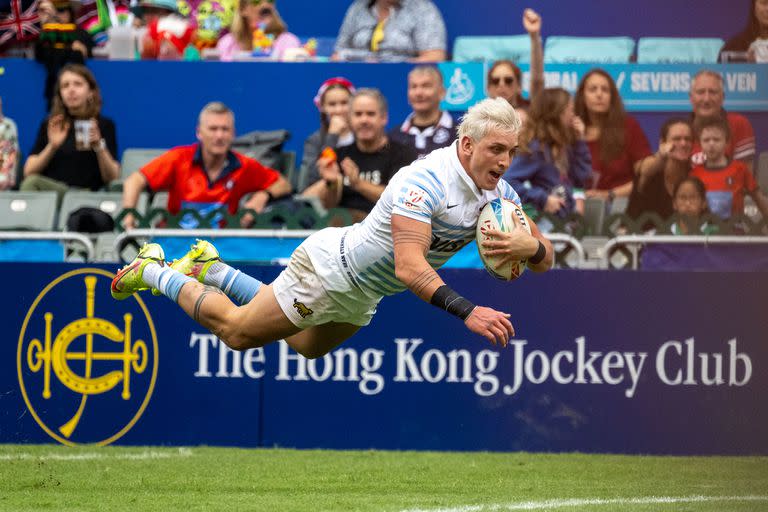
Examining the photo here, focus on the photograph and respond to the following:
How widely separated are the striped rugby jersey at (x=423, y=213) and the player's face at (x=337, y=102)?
4071 mm

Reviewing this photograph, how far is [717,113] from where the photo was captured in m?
10.9

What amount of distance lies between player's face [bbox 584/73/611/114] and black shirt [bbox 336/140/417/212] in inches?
66.4

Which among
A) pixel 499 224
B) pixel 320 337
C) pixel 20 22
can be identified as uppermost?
pixel 20 22

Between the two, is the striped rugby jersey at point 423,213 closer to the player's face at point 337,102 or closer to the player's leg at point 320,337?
the player's leg at point 320,337

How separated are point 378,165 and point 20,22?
454 cm

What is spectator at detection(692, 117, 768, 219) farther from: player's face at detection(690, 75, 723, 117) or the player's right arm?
the player's right arm

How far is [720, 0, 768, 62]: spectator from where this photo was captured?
1174cm

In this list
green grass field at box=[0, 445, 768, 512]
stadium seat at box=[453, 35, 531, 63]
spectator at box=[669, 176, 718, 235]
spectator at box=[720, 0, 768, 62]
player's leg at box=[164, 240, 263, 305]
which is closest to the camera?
green grass field at box=[0, 445, 768, 512]

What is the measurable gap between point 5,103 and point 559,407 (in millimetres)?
6041

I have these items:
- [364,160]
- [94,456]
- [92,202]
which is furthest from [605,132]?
[94,456]

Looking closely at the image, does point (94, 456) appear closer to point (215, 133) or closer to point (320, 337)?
point (320, 337)

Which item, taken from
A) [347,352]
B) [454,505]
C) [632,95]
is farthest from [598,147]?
[454,505]

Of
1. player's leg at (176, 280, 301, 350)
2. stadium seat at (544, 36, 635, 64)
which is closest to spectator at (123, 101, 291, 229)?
player's leg at (176, 280, 301, 350)

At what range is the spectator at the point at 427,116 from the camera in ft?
35.2
